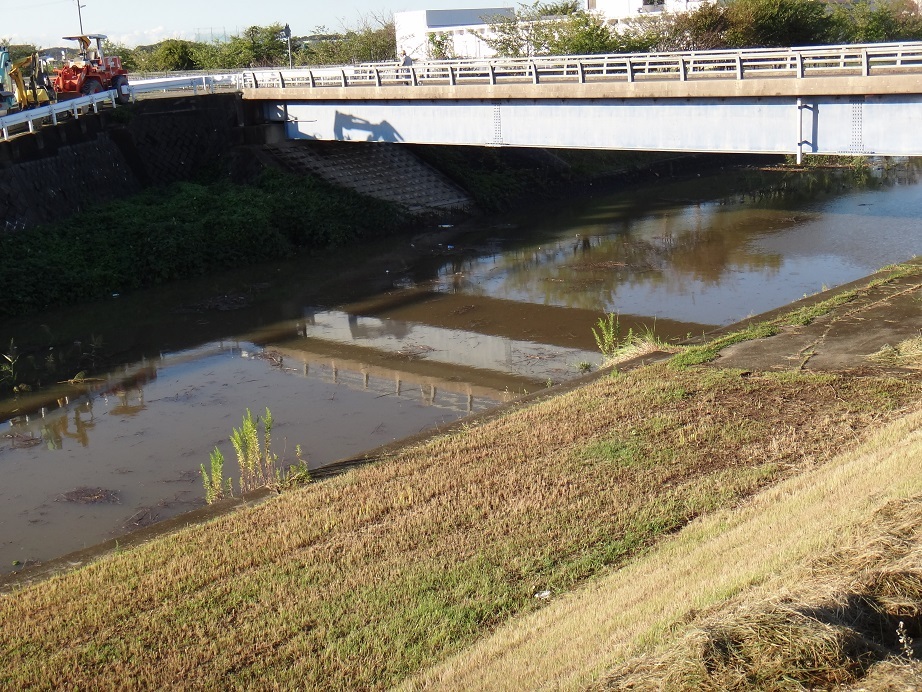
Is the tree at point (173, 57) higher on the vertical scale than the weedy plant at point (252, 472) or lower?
higher

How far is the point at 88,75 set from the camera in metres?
32.8

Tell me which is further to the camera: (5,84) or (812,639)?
(5,84)

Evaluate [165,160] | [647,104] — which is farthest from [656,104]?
[165,160]

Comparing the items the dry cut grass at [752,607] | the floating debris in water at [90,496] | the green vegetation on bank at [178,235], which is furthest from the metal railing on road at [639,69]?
the floating debris in water at [90,496]

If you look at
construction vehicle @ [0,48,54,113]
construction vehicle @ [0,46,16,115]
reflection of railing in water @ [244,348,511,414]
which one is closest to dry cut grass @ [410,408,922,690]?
reflection of railing in water @ [244,348,511,414]

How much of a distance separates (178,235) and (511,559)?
2118cm

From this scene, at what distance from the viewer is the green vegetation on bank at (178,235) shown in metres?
25.2

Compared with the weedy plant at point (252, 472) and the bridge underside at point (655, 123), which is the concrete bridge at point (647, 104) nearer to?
the bridge underside at point (655, 123)

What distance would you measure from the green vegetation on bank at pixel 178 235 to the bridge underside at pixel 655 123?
2.65m

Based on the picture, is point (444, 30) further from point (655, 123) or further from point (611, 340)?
point (611, 340)

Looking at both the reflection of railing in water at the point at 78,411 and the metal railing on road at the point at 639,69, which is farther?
the metal railing on road at the point at 639,69

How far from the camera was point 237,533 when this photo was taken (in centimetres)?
1106

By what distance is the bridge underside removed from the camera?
797 inches

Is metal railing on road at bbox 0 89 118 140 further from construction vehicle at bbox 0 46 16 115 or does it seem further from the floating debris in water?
the floating debris in water
